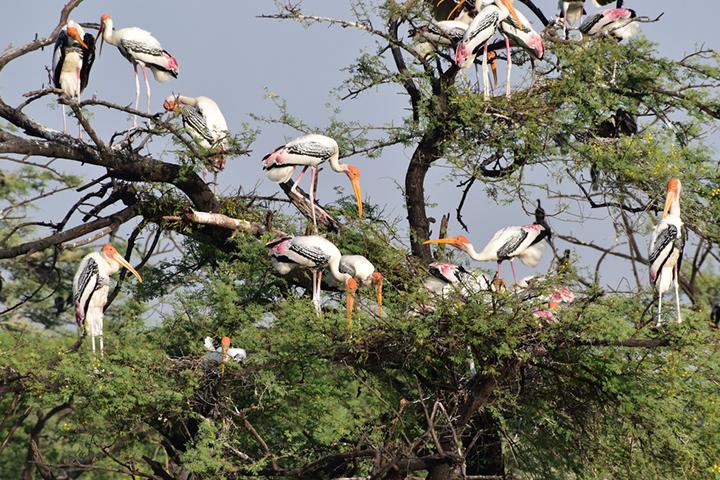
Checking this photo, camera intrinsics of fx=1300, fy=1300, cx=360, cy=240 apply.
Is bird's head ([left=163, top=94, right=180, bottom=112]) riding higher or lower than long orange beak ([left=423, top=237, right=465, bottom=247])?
higher

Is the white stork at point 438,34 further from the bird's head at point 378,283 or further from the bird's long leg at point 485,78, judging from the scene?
the bird's head at point 378,283

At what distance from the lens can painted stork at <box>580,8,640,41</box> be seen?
11.8 metres

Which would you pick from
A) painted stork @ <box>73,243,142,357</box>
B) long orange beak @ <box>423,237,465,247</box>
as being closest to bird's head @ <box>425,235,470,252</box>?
long orange beak @ <box>423,237,465,247</box>

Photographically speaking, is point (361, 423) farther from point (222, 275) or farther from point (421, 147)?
point (421, 147)

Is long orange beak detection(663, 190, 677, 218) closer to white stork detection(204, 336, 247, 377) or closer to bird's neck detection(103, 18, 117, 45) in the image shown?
white stork detection(204, 336, 247, 377)

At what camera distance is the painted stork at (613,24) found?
1177 cm

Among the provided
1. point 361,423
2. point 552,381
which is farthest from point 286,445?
point 552,381

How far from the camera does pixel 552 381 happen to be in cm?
934

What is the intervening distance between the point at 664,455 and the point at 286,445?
2863 mm

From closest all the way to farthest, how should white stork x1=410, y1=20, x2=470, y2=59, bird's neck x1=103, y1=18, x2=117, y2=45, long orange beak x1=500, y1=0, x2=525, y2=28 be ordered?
long orange beak x1=500, y1=0, x2=525, y2=28, white stork x1=410, y1=20, x2=470, y2=59, bird's neck x1=103, y1=18, x2=117, y2=45

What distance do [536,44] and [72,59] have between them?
394 cm

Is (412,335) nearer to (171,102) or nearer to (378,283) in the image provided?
(378,283)

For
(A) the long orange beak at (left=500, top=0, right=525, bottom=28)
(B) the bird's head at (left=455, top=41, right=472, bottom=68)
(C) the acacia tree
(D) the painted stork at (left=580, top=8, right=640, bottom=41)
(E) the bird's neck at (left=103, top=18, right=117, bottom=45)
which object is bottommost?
(C) the acacia tree

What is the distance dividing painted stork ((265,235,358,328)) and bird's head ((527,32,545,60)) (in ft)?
7.86
